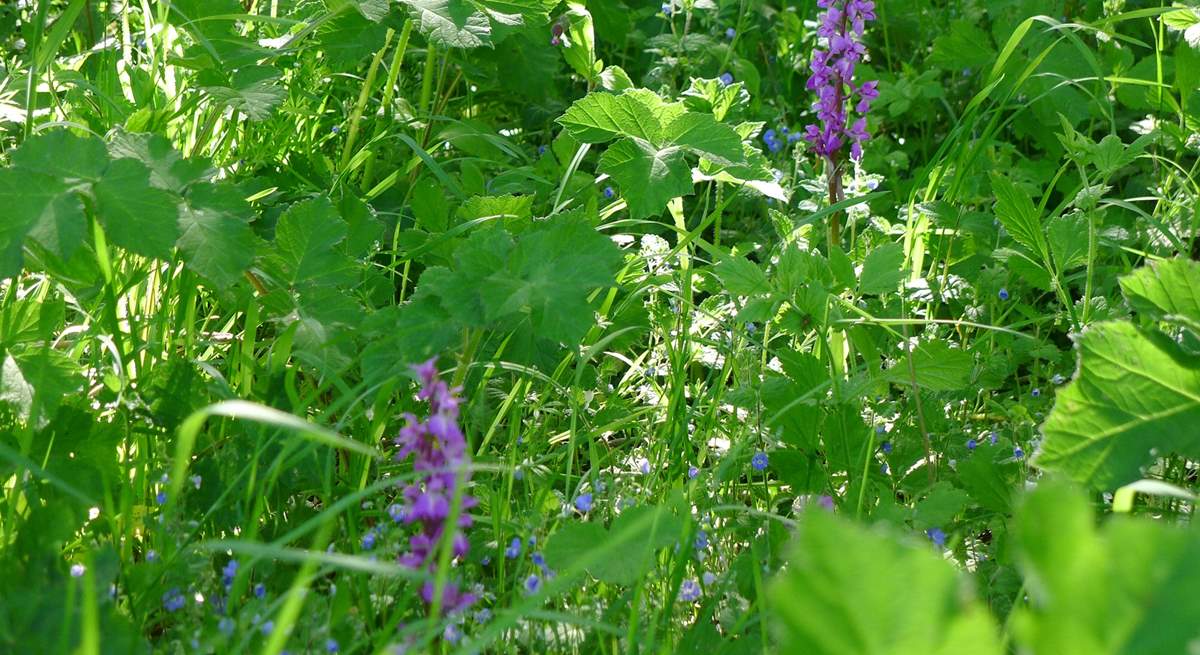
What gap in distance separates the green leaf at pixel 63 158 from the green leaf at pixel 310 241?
0.35 metres

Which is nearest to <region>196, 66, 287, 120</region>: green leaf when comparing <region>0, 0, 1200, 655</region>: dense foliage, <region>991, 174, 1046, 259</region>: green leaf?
<region>0, 0, 1200, 655</region>: dense foliage

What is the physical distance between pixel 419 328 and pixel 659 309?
0.69 metres

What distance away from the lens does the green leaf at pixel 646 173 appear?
2.35m

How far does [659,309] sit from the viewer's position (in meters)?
2.57

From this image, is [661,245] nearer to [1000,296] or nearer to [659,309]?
[659,309]

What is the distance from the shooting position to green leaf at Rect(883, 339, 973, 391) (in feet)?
7.30

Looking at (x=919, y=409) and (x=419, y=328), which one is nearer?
(x=419, y=328)

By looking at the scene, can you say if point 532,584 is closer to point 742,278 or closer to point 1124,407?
point 742,278

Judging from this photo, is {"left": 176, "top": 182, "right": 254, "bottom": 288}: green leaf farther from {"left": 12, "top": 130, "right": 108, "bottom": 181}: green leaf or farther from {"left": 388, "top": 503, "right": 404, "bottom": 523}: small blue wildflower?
{"left": 388, "top": 503, "right": 404, "bottom": 523}: small blue wildflower

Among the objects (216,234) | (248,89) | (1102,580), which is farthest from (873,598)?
(248,89)

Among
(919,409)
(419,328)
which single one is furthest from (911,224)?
(419,328)

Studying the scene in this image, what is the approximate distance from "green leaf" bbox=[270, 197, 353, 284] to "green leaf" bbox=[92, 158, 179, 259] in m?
0.31

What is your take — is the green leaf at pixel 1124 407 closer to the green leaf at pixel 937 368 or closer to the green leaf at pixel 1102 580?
the green leaf at pixel 937 368

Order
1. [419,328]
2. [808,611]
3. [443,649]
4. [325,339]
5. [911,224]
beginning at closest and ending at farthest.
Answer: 1. [808,611]
2. [443,649]
3. [419,328]
4. [325,339]
5. [911,224]
